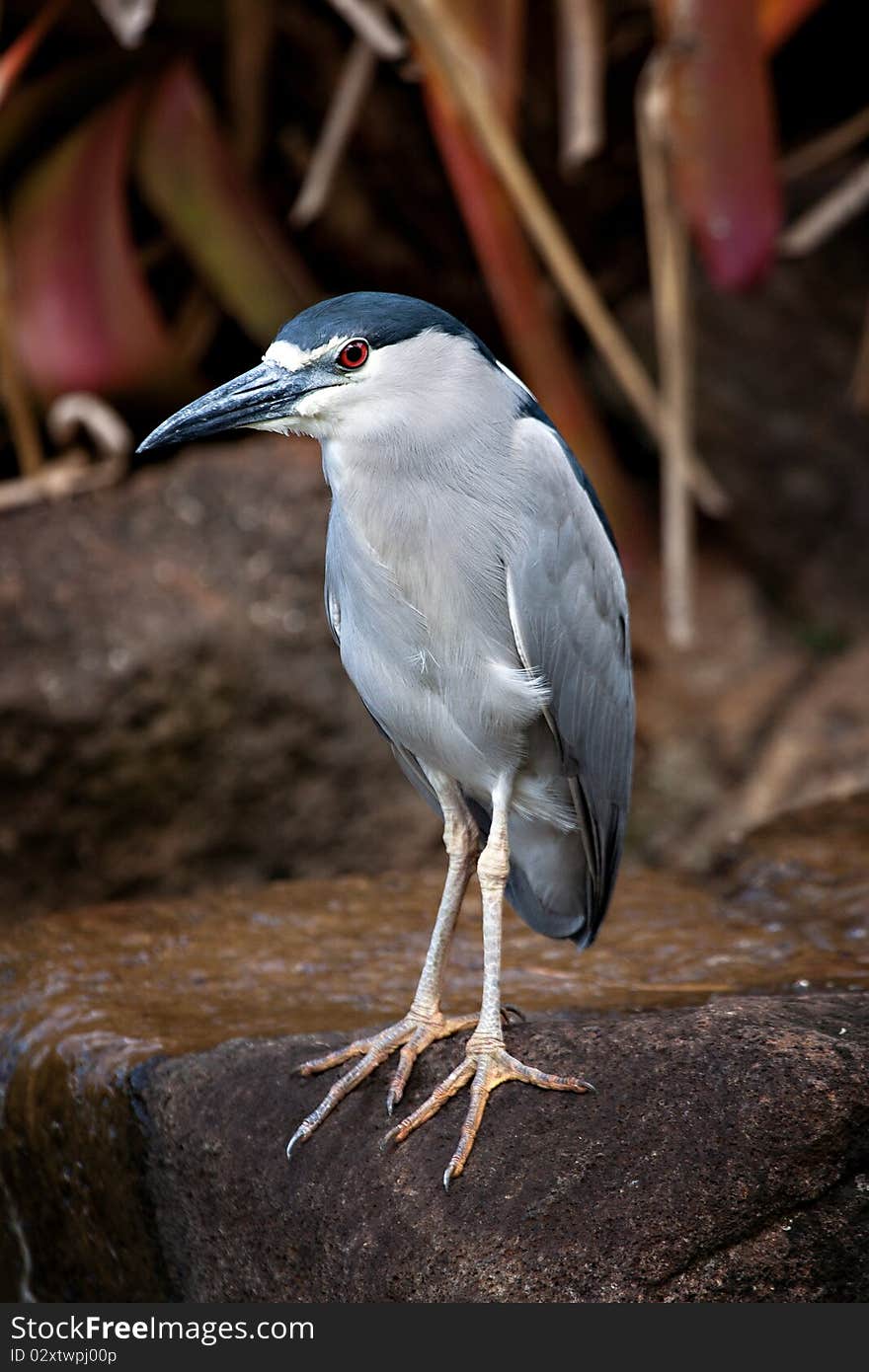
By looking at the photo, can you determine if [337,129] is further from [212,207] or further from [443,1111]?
[443,1111]

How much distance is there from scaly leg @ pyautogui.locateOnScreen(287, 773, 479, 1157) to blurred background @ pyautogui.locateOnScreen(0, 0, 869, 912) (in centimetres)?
127

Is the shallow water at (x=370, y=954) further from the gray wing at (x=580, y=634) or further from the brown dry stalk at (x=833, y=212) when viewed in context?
the brown dry stalk at (x=833, y=212)

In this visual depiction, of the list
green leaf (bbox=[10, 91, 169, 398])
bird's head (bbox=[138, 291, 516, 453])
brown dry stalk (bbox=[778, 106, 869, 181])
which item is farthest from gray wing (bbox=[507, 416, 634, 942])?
brown dry stalk (bbox=[778, 106, 869, 181])

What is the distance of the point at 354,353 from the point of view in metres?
2.34

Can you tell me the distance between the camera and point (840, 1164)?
6.72 feet

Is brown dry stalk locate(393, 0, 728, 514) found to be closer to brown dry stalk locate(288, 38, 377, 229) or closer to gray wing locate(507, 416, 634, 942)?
brown dry stalk locate(288, 38, 377, 229)

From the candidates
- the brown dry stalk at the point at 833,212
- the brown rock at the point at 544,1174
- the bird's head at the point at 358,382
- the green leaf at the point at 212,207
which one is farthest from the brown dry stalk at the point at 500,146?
the brown rock at the point at 544,1174

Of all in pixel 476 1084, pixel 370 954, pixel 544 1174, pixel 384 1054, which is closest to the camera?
pixel 544 1174

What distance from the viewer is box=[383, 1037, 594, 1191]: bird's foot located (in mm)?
2234

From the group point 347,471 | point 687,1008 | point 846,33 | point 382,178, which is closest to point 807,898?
point 687,1008

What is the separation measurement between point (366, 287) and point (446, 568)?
292cm

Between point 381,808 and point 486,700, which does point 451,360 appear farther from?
point 381,808

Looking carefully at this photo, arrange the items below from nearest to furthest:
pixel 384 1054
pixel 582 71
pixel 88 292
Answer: pixel 384 1054 → pixel 582 71 → pixel 88 292

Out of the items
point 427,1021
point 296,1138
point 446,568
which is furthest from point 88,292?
point 296,1138
